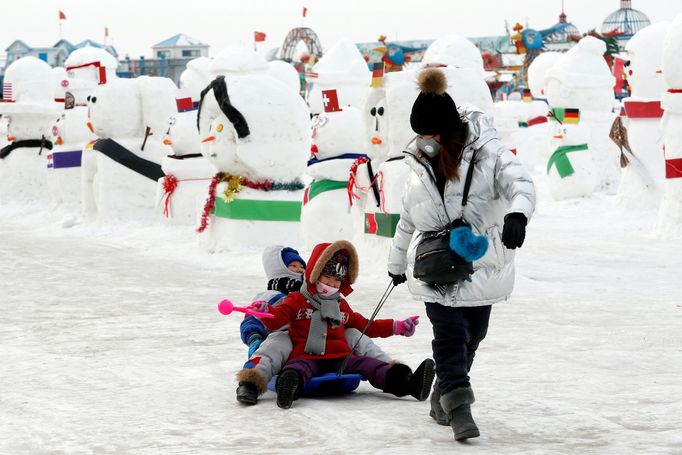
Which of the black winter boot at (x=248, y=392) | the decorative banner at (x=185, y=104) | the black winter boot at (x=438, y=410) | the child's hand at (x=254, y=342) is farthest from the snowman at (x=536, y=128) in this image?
the black winter boot at (x=438, y=410)

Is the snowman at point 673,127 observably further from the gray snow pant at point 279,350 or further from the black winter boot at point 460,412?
the black winter boot at point 460,412

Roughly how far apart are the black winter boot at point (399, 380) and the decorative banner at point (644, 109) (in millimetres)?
10378

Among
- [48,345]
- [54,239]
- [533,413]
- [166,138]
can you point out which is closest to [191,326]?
[48,345]

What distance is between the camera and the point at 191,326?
7531 millimetres

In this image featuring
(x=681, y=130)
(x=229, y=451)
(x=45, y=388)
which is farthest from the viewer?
(x=681, y=130)

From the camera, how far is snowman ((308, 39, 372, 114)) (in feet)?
56.0

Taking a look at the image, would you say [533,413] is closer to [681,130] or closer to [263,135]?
[263,135]

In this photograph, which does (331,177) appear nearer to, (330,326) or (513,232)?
(330,326)

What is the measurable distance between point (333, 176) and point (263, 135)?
45.4 inches

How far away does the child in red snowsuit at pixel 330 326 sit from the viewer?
17.2ft

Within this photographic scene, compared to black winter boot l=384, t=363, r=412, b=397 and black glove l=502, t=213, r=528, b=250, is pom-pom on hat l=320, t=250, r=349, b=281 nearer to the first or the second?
black winter boot l=384, t=363, r=412, b=397

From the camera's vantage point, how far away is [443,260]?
4438mm

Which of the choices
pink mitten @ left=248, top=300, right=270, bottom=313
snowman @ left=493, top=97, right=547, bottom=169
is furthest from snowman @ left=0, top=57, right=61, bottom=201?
pink mitten @ left=248, top=300, right=270, bottom=313

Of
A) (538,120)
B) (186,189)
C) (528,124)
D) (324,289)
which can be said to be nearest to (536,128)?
(528,124)
